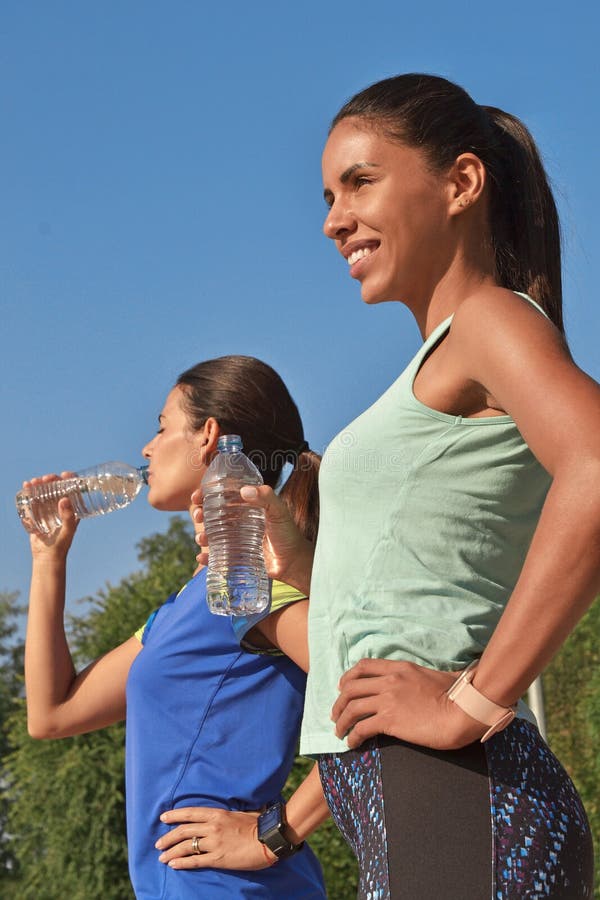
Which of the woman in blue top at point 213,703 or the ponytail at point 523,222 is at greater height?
the ponytail at point 523,222

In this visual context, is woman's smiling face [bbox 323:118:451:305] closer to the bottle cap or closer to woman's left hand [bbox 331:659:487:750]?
woman's left hand [bbox 331:659:487:750]

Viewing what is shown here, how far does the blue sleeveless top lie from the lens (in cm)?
331

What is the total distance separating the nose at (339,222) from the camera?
7.88 feet

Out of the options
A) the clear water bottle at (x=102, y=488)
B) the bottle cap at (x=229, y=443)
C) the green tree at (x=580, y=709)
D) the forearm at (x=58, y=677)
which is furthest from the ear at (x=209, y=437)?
the green tree at (x=580, y=709)

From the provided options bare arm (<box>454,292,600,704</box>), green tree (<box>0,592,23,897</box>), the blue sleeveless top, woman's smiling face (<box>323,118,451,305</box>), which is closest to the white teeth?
woman's smiling face (<box>323,118,451,305</box>)

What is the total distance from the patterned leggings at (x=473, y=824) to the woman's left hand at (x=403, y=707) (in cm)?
4

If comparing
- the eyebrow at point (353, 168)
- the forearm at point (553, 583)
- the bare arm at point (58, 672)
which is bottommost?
the forearm at point (553, 583)

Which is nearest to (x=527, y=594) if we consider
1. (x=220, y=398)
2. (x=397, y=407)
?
(x=397, y=407)

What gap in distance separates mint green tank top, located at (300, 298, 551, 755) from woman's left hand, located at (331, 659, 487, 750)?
47mm

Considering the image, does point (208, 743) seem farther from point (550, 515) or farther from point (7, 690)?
point (7, 690)

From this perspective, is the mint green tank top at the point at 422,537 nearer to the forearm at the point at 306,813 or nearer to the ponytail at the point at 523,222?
the ponytail at the point at 523,222

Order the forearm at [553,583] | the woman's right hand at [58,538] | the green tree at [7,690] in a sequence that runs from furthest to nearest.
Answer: the green tree at [7,690], the woman's right hand at [58,538], the forearm at [553,583]

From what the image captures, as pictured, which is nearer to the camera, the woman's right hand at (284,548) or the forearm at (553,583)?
the forearm at (553,583)

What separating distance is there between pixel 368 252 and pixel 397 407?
1.20 feet
